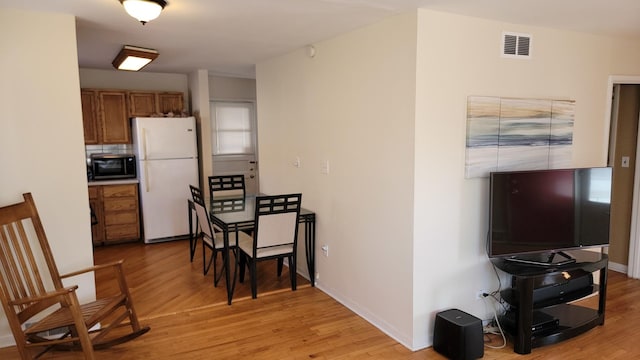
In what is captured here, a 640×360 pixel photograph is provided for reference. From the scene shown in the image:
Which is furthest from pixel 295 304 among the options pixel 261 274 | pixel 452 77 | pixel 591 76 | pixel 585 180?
pixel 591 76

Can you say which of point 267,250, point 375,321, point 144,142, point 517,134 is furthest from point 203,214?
point 517,134

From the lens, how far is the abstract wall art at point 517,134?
3023 millimetres

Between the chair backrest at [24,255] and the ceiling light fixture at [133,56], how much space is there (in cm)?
189

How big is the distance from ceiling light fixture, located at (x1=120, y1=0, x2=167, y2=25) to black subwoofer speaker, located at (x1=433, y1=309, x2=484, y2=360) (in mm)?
2720

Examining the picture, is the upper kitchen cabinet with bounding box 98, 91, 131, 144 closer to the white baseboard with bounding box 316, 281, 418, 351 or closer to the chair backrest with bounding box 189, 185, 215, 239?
the chair backrest with bounding box 189, 185, 215, 239

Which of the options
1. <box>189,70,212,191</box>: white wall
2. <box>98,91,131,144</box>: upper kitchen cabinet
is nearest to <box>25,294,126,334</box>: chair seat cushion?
<box>189,70,212,191</box>: white wall

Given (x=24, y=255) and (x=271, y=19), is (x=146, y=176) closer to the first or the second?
(x=24, y=255)

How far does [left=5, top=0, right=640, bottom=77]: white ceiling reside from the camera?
8.71 feet

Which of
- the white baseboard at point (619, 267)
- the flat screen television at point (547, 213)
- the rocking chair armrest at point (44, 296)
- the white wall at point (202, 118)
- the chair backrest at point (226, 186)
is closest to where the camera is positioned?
the rocking chair armrest at point (44, 296)

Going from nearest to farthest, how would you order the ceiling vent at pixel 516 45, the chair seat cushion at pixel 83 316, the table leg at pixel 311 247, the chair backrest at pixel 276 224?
the chair seat cushion at pixel 83 316, the ceiling vent at pixel 516 45, the chair backrest at pixel 276 224, the table leg at pixel 311 247

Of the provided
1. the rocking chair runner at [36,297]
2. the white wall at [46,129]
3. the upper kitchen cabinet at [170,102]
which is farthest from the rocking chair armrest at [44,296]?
the upper kitchen cabinet at [170,102]

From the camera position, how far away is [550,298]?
310 cm

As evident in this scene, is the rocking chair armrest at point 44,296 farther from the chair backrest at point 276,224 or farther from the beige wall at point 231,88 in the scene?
the beige wall at point 231,88

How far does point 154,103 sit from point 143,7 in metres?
3.73
